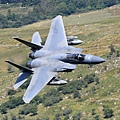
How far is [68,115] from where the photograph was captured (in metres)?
153

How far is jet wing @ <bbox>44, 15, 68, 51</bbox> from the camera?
94.6 meters

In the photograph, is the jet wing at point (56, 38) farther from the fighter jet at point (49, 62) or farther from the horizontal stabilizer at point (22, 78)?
the horizontal stabilizer at point (22, 78)

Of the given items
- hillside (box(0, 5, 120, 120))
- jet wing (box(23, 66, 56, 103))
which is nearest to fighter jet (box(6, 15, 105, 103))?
jet wing (box(23, 66, 56, 103))

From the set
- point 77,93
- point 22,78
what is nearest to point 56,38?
point 22,78

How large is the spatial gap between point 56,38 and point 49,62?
27.2 feet

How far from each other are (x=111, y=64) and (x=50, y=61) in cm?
8637

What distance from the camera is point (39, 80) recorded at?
87.6 meters

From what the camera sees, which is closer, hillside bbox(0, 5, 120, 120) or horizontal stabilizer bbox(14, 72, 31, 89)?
horizontal stabilizer bbox(14, 72, 31, 89)

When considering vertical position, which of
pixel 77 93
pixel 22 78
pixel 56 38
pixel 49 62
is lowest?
pixel 77 93

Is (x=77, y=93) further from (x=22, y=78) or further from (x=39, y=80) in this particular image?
(x=39, y=80)

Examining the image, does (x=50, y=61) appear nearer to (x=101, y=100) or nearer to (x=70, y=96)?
(x=101, y=100)

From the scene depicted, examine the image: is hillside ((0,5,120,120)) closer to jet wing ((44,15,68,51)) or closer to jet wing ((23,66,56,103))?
jet wing ((44,15,68,51))

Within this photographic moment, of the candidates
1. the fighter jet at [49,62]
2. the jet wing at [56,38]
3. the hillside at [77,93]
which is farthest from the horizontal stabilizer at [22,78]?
the hillside at [77,93]

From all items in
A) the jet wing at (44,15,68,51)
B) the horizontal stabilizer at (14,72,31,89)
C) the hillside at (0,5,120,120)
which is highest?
the jet wing at (44,15,68,51)
